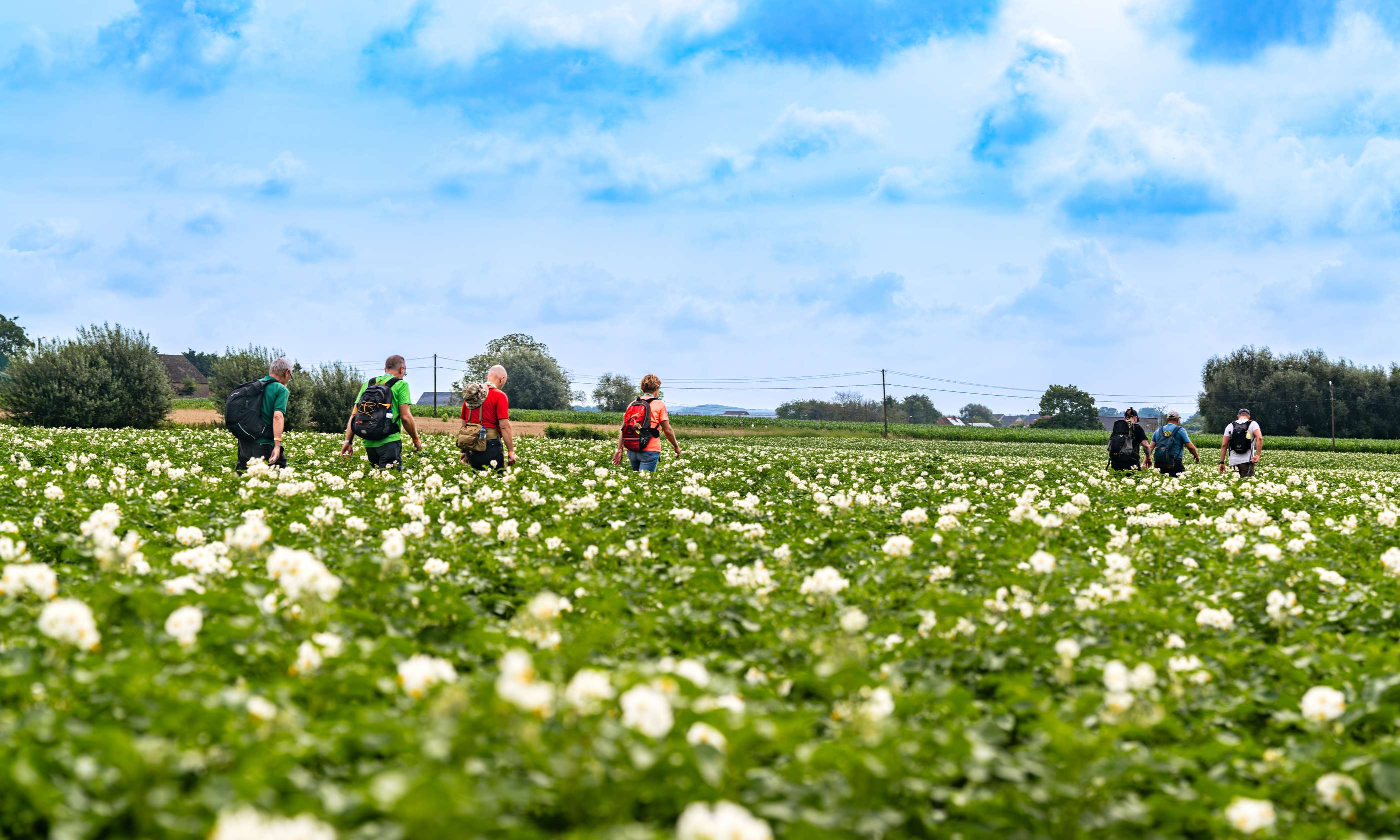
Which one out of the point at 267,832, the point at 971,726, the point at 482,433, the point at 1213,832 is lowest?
the point at 1213,832

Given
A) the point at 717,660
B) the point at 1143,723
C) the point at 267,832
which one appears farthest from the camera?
the point at 717,660

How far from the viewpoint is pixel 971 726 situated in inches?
→ 149

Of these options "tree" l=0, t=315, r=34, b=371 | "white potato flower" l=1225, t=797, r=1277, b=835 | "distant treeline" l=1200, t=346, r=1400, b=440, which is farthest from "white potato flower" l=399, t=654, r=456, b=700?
"tree" l=0, t=315, r=34, b=371

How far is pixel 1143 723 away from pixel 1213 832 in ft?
1.39

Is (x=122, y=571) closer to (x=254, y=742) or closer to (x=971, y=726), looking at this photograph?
(x=254, y=742)

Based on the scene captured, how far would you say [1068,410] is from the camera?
13325 centimetres

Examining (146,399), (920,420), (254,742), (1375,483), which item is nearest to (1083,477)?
(1375,483)

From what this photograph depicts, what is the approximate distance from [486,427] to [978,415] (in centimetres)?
17747

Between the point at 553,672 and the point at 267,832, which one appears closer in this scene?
the point at 267,832

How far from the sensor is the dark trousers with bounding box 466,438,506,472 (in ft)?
45.0

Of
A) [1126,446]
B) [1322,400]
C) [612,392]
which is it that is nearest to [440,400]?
[612,392]

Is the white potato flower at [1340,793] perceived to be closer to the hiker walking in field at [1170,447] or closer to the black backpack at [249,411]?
the black backpack at [249,411]

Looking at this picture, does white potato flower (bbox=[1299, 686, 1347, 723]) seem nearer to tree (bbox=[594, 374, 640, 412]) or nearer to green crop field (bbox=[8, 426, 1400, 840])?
green crop field (bbox=[8, 426, 1400, 840])

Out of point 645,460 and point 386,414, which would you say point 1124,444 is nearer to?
point 645,460
